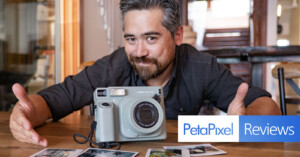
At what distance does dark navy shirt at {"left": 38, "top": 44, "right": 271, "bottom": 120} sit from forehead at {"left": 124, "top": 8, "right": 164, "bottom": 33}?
20 centimetres

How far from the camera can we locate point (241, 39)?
4.75 meters

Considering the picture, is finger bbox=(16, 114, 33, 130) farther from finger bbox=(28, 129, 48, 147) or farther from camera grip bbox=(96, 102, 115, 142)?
camera grip bbox=(96, 102, 115, 142)

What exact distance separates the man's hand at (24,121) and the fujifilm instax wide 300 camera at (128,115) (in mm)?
164

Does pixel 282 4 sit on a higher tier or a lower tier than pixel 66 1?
higher

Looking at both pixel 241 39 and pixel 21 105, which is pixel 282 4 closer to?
pixel 241 39

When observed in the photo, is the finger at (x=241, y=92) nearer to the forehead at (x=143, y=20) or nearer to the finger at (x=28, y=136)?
the forehead at (x=143, y=20)

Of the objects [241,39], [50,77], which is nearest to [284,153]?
[50,77]

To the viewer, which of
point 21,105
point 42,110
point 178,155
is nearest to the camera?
point 178,155

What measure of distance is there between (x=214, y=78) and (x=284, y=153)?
58 cm

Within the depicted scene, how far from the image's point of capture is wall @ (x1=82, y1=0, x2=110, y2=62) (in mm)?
2598

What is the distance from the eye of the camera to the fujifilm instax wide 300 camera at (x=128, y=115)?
31.0 inches

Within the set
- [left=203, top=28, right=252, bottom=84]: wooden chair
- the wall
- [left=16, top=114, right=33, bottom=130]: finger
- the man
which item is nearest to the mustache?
the man

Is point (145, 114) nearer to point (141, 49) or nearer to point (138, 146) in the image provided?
point (138, 146)

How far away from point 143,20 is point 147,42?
0.08 m
